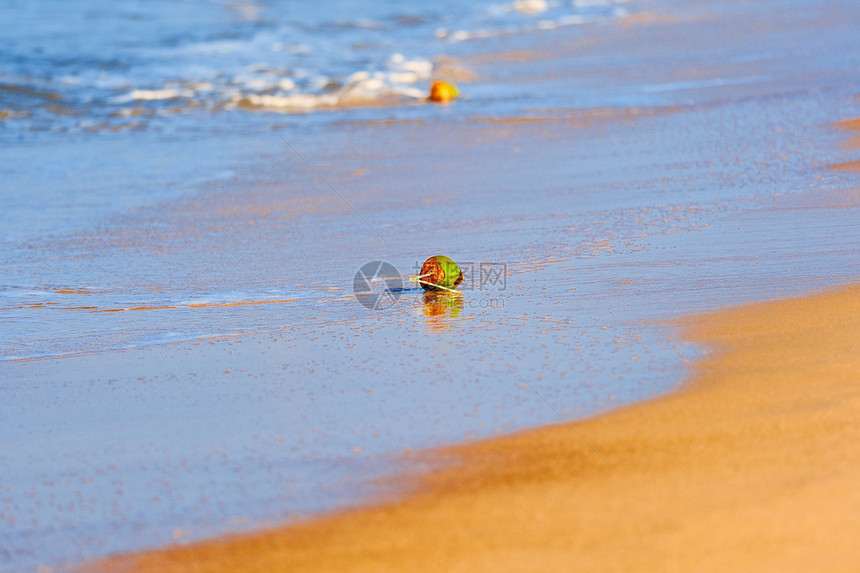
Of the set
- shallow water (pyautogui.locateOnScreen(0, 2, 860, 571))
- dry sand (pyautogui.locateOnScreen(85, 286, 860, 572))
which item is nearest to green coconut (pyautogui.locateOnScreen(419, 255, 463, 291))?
shallow water (pyautogui.locateOnScreen(0, 2, 860, 571))

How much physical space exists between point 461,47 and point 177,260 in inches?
413

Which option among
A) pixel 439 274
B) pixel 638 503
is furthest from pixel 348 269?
pixel 638 503

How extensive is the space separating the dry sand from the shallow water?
14 cm

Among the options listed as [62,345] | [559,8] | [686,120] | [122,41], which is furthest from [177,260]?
[559,8]

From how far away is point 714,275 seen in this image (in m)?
4.26

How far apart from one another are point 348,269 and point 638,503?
2567 mm

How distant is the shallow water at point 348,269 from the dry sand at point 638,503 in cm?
14

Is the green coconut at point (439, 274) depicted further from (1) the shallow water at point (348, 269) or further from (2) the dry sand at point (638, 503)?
(2) the dry sand at point (638, 503)

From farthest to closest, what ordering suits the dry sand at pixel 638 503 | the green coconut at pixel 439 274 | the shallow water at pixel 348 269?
the green coconut at pixel 439 274 → the shallow water at pixel 348 269 → the dry sand at pixel 638 503

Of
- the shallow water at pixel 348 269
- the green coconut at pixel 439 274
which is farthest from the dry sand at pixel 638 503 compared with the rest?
the green coconut at pixel 439 274

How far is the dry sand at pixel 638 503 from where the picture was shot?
7.59ft

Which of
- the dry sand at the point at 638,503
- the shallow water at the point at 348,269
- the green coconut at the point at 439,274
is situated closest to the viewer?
the dry sand at the point at 638,503

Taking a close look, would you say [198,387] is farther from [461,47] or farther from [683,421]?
[461,47]

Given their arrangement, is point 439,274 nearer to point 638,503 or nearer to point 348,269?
point 348,269
